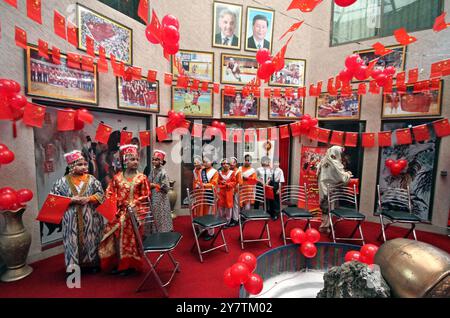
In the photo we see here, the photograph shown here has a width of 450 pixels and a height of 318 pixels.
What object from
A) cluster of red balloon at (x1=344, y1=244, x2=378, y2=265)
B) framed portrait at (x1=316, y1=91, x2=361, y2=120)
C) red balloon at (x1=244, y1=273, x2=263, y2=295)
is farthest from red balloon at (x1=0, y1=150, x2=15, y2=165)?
framed portrait at (x1=316, y1=91, x2=361, y2=120)

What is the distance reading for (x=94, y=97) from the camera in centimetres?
378

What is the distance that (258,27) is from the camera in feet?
18.0

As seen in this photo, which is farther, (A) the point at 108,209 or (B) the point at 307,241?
(B) the point at 307,241

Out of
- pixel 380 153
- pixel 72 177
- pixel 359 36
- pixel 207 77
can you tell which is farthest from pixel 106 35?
pixel 380 153

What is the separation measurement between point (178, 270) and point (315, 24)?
22.7 ft

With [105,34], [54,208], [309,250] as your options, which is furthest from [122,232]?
[105,34]

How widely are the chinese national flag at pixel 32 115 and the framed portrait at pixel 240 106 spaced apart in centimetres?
371

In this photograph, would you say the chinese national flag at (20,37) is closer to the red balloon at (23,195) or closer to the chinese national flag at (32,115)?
the chinese national flag at (32,115)

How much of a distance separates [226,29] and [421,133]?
526 centimetres

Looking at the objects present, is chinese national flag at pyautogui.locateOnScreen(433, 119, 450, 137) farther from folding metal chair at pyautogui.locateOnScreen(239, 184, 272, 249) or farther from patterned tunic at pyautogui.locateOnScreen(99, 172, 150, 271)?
patterned tunic at pyautogui.locateOnScreen(99, 172, 150, 271)

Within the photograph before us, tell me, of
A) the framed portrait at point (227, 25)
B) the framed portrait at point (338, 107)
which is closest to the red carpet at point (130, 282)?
the framed portrait at point (338, 107)

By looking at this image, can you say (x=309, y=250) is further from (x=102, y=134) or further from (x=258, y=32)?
(x=258, y=32)

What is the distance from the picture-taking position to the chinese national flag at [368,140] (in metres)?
4.99
